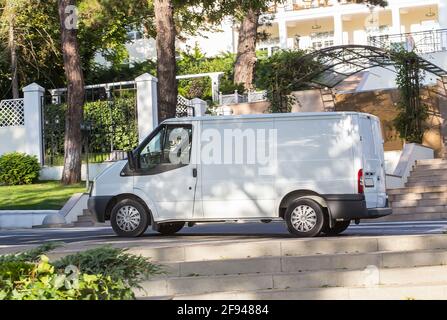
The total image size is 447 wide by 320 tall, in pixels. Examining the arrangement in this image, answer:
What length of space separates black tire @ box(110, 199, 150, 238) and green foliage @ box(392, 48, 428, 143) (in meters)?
15.0

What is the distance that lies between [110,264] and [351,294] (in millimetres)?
2749

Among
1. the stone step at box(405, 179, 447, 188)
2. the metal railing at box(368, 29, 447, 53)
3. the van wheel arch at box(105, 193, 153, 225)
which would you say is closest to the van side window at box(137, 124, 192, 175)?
the van wheel arch at box(105, 193, 153, 225)

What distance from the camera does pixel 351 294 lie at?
9.20 metres

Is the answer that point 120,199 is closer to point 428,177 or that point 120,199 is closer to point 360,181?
point 360,181

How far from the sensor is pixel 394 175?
85.3ft

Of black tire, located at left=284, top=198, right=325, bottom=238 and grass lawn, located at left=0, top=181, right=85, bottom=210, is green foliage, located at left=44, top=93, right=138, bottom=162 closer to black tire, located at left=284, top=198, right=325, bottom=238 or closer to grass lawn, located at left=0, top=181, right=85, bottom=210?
grass lawn, located at left=0, top=181, right=85, bottom=210

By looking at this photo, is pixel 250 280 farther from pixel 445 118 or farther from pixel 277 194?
pixel 445 118

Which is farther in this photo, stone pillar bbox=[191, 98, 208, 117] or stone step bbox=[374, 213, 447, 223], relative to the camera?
stone pillar bbox=[191, 98, 208, 117]

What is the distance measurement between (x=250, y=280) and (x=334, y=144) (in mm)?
6105

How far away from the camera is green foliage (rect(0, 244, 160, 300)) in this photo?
6.01 m

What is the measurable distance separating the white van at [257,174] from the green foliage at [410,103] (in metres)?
14.0
